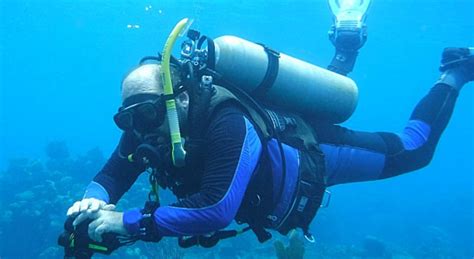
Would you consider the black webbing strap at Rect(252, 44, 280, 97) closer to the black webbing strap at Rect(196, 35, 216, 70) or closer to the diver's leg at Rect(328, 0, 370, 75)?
the black webbing strap at Rect(196, 35, 216, 70)

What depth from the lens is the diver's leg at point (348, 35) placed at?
6.63m

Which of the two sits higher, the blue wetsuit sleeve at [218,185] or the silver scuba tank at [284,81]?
the silver scuba tank at [284,81]

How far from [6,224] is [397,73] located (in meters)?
82.7

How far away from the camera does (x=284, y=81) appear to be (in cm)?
437

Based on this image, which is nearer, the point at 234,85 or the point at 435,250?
the point at 234,85

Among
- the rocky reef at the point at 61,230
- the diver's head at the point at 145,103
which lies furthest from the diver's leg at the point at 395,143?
the rocky reef at the point at 61,230

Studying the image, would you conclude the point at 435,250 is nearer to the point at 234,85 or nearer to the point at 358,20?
the point at 358,20

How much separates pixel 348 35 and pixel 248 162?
417cm

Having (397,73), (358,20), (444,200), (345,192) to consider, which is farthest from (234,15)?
(397,73)

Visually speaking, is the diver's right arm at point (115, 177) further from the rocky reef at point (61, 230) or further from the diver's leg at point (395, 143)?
the rocky reef at point (61, 230)

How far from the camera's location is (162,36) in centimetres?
6072

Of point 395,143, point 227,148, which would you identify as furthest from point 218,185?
point 395,143

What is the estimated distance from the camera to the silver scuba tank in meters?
4.11

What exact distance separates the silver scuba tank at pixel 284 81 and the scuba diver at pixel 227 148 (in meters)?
0.01
